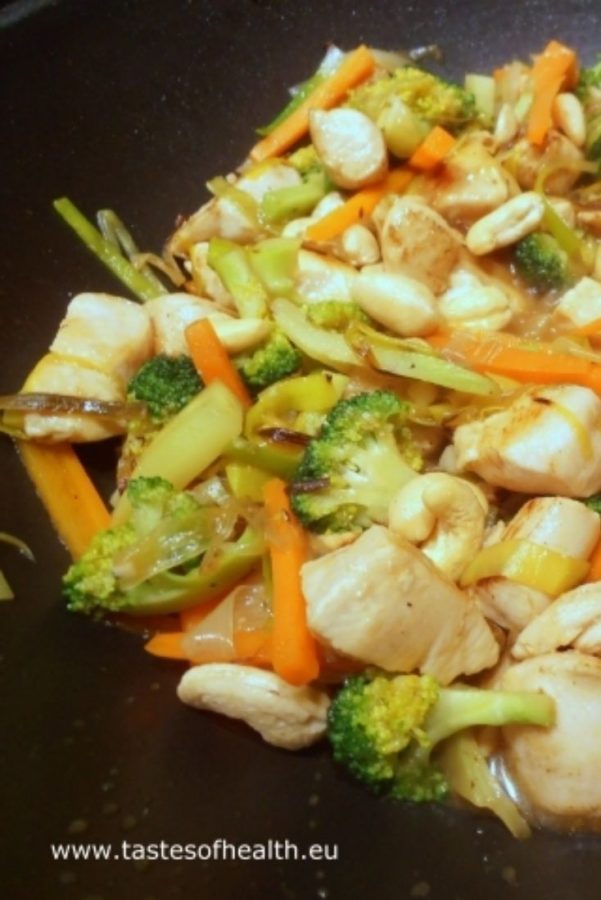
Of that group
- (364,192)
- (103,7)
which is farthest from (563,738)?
(103,7)

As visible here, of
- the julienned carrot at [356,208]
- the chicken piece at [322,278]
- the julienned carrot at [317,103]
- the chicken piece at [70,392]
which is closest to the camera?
the chicken piece at [70,392]

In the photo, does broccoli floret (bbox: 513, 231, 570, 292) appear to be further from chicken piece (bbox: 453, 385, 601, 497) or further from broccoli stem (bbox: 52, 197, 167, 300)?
broccoli stem (bbox: 52, 197, 167, 300)

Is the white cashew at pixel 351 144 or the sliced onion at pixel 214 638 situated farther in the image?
the white cashew at pixel 351 144

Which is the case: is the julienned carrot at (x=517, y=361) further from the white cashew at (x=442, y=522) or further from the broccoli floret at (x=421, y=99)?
the broccoli floret at (x=421, y=99)

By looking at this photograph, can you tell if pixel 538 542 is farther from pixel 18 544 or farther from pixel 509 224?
pixel 18 544

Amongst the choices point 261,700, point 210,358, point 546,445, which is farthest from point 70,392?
point 546,445

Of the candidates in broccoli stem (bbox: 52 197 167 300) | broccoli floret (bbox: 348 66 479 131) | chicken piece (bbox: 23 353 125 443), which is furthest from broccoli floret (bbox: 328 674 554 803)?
broccoli floret (bbox: 348 66 479 131)

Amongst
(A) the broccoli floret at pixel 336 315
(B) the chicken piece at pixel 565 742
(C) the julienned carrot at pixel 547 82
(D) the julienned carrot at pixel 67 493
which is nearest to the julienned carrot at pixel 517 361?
(A) the broccoli floret at pixel 336 315

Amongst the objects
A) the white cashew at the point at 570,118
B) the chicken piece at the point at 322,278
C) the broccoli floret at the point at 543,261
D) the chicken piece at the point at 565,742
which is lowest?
the chicken piece at the point at 565,742
